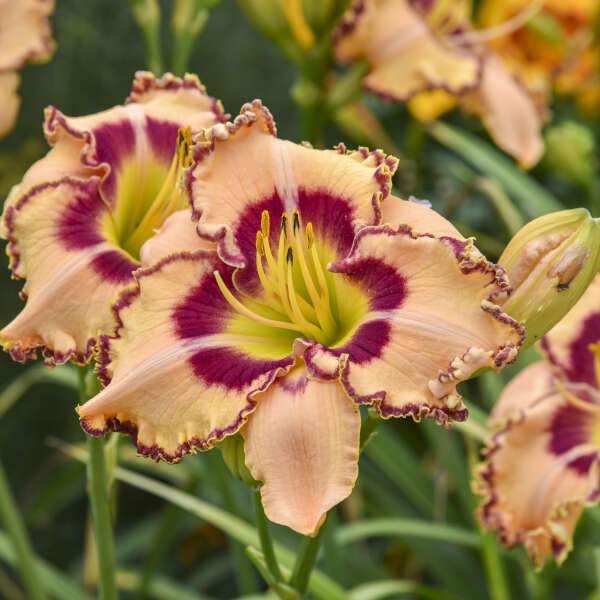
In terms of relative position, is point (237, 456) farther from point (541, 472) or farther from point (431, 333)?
point (541, 472)

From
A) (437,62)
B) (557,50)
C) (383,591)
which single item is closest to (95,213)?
(383,591)

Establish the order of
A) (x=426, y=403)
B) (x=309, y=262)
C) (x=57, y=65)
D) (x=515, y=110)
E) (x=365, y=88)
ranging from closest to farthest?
(x=426, y=403) → (x=309, y=262) → (x=365, y=88) → (x=515, y=110) → (x=57, y=65)

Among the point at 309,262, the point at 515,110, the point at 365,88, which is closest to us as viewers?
the point at 309,262

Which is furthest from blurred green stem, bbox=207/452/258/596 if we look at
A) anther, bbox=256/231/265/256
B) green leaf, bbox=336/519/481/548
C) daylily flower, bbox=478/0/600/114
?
daylily flower, bbox=478/0/600/114

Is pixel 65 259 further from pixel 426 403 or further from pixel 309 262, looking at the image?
pixel 426 403

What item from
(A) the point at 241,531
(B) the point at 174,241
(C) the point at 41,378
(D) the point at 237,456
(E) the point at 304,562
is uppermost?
(B) the point at 174,241

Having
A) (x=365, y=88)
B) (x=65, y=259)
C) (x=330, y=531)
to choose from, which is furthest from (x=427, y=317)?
(x=365, y=88)
